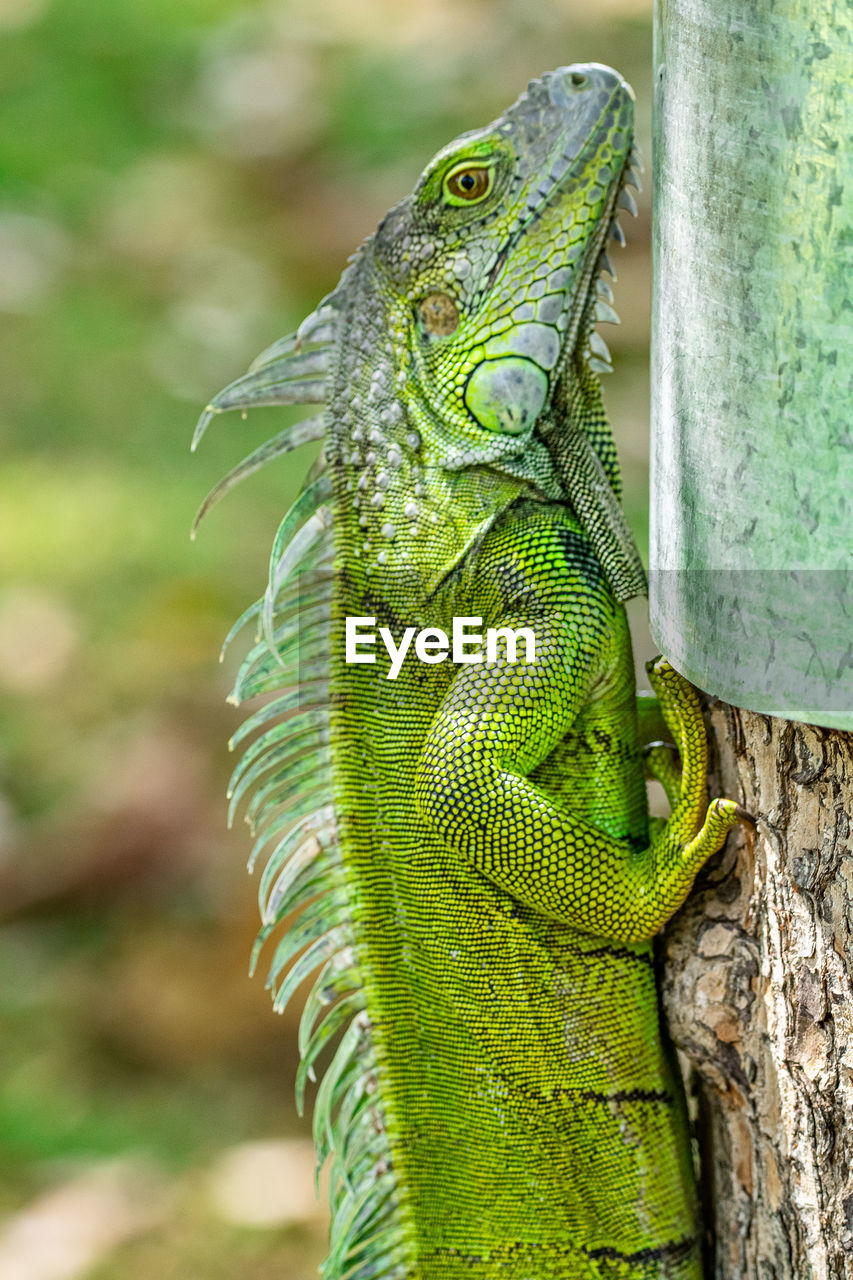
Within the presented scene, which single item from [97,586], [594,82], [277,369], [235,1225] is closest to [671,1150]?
[277,369]

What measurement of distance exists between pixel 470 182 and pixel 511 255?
0.18 m

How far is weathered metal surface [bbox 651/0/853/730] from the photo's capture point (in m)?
1.91

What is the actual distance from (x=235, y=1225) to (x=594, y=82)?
12.9 feet

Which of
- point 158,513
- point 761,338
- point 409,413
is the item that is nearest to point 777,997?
point 761,338

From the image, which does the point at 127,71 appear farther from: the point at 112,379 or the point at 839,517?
the point at 839,517

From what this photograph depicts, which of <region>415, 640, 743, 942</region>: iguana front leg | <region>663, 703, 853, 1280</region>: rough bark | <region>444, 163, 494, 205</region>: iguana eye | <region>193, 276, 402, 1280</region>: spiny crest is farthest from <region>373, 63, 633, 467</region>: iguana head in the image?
<region>663, 703, 853, 1280</region>: rough bark

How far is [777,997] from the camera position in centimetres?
246

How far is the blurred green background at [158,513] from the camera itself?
17.9 feet

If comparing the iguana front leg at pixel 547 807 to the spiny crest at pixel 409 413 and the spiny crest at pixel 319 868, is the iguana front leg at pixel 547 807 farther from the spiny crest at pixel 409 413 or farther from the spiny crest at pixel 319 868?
the spiny crest at pixel 319 868

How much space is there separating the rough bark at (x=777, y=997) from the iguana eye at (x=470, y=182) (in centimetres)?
113

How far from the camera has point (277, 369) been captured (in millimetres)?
3119

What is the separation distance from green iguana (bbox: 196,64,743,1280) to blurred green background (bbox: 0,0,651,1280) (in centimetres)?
222

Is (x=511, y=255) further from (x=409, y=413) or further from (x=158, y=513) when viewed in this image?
(x=158, y=513)

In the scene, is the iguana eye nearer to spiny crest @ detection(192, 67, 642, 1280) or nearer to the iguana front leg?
spiny crest @ detection(192, 67, 642, 1280)
